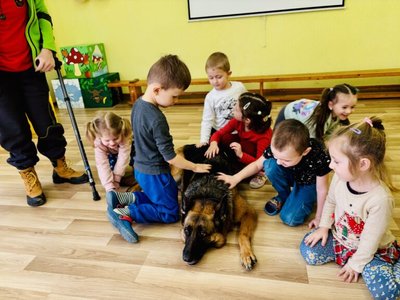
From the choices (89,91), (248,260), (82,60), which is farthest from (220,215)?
(82,60)

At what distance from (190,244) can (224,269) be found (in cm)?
22

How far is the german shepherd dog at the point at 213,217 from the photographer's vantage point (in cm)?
159

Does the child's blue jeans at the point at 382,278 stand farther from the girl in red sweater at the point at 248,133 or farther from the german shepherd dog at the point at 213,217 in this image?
the girl in red sweater at the point at 248,133

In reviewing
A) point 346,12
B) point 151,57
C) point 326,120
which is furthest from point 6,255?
point 346,12

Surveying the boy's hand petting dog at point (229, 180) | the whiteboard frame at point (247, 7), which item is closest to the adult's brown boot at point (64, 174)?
the boy's hand petting dog at point (229, 180)

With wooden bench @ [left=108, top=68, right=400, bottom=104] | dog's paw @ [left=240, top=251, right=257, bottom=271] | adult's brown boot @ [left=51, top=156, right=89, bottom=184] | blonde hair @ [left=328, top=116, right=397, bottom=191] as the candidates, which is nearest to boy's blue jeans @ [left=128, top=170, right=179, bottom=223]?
dog's paw @ [left=240, top=251, right=257, bottom=271]

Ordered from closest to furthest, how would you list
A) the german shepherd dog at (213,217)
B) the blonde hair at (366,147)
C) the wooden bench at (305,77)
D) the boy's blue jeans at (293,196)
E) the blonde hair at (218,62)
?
the blonde hair at (366,147), the german shepherd dog at (213,217), the boy's blue jeans at (293,196), the blonde hair at (218,62), the wooden bench at (305,77)

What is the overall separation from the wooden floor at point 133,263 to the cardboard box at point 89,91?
2.88 meters

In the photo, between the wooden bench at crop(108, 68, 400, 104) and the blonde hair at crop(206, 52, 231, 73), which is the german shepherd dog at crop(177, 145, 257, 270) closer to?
the blonde hair at crop(206, 52, 231, 73)

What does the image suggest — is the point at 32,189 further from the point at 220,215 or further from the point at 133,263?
the point at 220,215

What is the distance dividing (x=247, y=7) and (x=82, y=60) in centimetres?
267

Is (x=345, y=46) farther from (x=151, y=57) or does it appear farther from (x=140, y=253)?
(x=140, y=253)

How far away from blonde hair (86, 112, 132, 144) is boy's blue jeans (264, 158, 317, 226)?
1063 millimetres

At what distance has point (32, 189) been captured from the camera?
2.26 m
